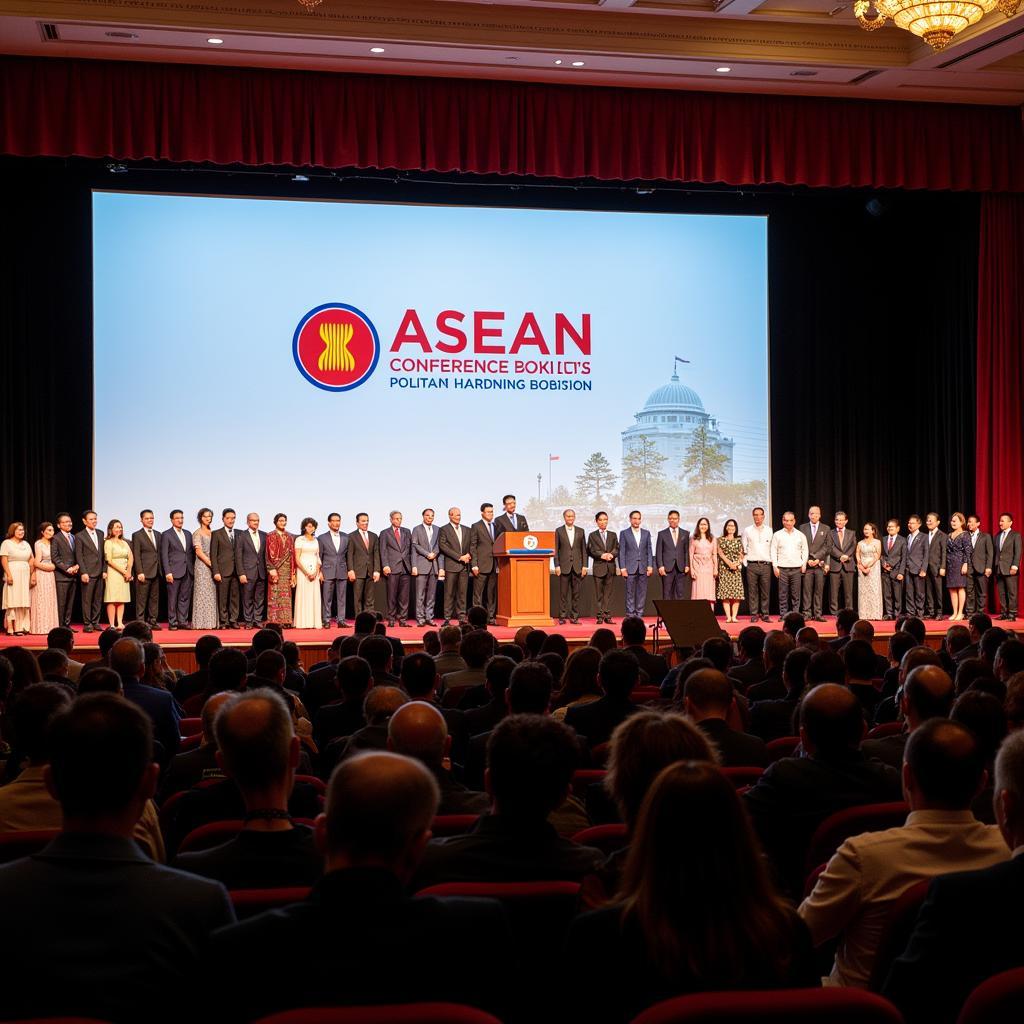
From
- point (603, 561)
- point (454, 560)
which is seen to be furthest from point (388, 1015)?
point (603, 561)

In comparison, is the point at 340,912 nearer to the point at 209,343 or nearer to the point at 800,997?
the point at 800,997

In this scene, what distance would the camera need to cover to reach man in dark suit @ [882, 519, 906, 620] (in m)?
13.7

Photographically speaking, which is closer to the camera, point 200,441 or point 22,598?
point 22,598

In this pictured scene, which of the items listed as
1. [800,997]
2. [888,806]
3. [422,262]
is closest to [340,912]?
[800,997]

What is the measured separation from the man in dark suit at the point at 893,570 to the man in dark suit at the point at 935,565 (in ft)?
1.00

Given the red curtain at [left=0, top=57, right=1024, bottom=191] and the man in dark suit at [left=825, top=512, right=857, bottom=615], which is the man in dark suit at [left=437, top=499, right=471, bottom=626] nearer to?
the red curtain at [left=0, top=57, right=1024, bottom=191]

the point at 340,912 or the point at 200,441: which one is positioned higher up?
the point at 200,441

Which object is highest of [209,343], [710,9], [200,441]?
[710,9]

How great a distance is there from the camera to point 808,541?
13.6 m

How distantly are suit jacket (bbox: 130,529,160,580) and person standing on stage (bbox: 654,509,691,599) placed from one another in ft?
17.7

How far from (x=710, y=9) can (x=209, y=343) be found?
6.02 meters

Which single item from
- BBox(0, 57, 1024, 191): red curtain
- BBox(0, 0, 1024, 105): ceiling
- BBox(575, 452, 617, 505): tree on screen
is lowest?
BBox(575, 452, 617, 505): tree on screen

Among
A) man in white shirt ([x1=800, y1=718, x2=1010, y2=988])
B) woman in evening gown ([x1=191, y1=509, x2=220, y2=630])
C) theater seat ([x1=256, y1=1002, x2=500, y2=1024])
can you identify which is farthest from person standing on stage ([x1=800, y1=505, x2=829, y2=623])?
theater seat ([x1=256, y1=1002, x2=500, y2=1024])

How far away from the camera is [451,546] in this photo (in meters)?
12.7
